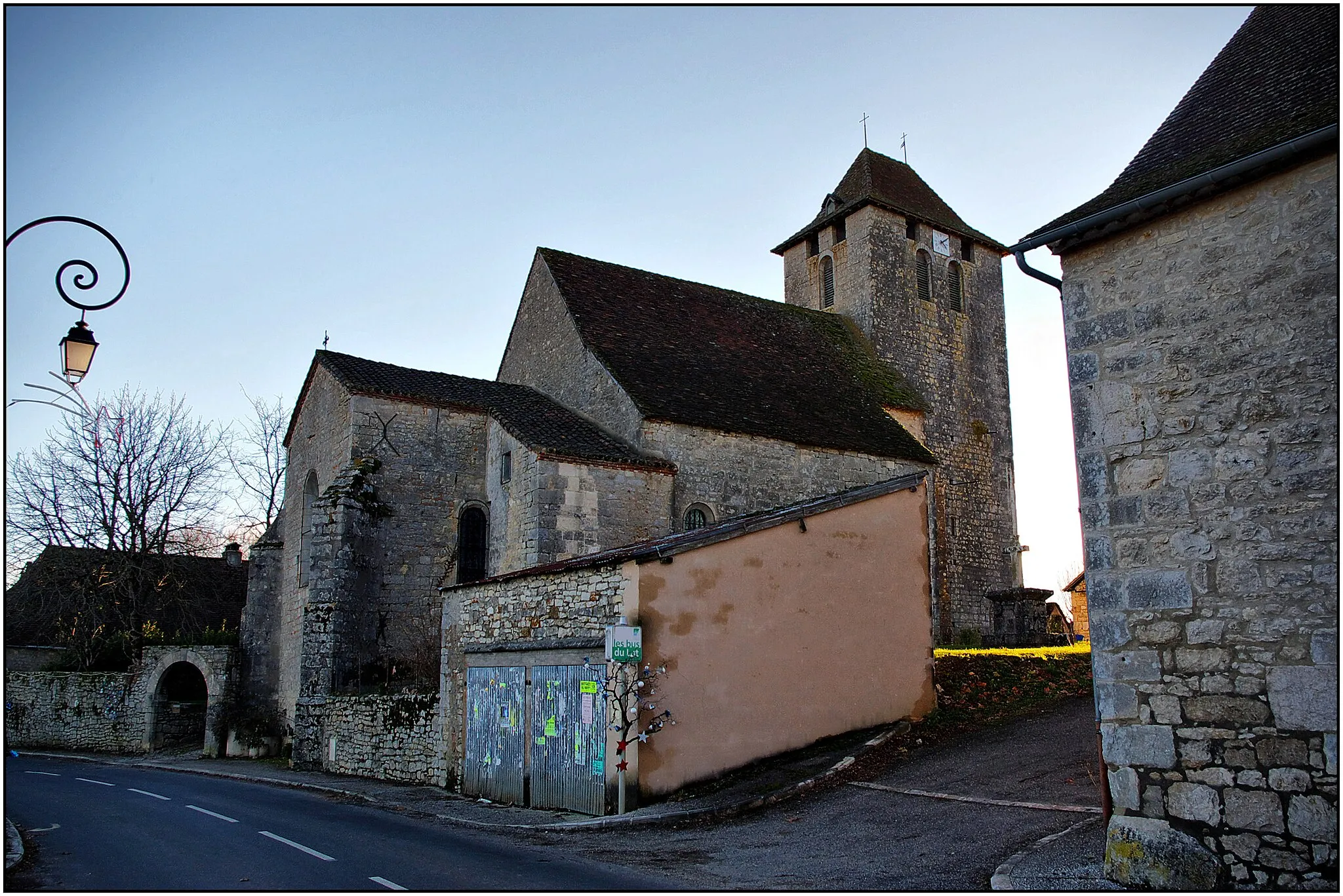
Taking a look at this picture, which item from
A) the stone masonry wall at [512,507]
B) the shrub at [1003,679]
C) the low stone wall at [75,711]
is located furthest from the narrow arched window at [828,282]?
the low stone wall at [75,711]

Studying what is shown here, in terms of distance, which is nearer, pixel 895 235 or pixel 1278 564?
pixel 1278 564

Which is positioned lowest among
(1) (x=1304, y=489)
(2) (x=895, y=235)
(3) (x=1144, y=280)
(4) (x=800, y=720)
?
(4) (x=800, y=720)

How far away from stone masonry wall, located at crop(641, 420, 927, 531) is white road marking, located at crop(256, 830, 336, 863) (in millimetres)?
9486

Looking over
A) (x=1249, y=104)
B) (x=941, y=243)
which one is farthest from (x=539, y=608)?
(x=941, y=243)

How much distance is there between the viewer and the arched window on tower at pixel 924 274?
27.0 meters

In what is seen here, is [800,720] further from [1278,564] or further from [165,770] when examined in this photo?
[165,770]

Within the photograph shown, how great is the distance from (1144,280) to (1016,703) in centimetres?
904

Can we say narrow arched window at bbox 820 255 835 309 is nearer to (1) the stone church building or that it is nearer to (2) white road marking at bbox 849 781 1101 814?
(1) the stone church building

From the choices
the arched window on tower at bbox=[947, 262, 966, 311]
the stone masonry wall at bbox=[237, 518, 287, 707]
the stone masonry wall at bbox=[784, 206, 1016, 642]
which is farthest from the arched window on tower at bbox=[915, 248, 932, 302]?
the stone masonry wall at bbox=[237, 518, 287, 707]

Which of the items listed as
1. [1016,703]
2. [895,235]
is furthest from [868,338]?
[1016,703]

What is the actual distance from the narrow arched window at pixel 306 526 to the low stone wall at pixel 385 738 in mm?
3874

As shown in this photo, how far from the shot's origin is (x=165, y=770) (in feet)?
64.4

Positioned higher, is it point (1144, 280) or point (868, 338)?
point (868, 338)

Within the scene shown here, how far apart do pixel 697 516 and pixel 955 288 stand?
1354cm
